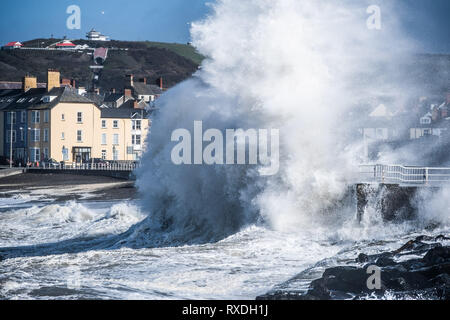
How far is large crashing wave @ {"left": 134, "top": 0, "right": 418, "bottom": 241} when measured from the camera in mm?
18984

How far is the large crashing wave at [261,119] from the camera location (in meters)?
19.0

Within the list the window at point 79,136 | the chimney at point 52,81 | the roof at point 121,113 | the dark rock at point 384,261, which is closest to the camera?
the dark rock at point 384,261

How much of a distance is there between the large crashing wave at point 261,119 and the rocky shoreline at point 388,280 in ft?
14.4

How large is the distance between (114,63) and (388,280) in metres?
159

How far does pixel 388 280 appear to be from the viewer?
1295 centimetres

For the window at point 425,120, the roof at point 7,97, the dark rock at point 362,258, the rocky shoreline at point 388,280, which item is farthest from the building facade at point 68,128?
the rocky shoreline at point 388,280

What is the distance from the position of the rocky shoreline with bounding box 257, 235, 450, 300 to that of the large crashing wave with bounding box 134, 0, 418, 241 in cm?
439

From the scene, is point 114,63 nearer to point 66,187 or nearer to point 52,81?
point 52,81

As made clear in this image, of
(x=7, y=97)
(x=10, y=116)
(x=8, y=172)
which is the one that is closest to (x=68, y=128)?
(x=10, y=116)

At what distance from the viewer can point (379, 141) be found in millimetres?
42531

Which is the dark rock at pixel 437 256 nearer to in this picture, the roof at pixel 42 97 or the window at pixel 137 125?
the roof at pixel 42 97

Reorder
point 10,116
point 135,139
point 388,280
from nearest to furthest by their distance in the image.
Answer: point 388,280 < point 135,139 < point 10,116

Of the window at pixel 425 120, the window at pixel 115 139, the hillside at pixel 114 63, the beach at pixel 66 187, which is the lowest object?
the beach at pixel 66 187
